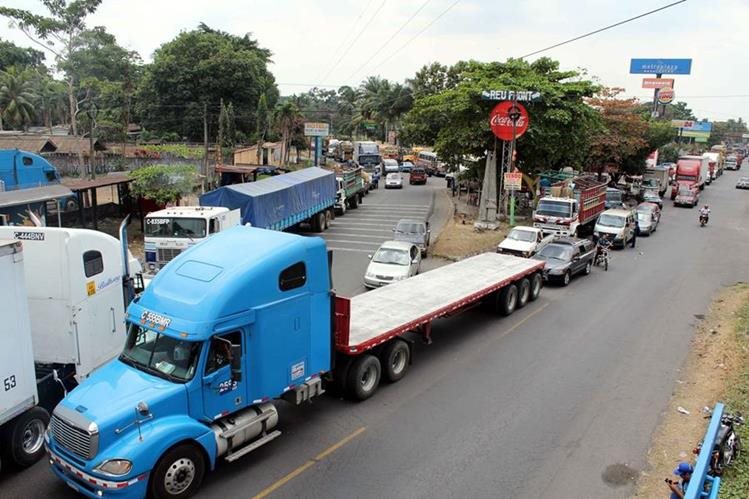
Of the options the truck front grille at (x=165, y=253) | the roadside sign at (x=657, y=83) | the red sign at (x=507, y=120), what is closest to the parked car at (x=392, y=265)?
the truck front grille at (x=165, y=253)

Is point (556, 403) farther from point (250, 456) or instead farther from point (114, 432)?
point (114, 432)

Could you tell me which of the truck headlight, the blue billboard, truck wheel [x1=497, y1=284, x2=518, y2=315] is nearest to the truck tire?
the truck headlight

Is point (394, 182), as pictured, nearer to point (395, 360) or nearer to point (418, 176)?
point (418, 176)

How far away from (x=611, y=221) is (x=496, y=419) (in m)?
21.6

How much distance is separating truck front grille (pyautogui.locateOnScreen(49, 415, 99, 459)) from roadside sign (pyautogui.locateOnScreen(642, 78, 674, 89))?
106 m

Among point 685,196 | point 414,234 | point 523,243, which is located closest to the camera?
point 523,243

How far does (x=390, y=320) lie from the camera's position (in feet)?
38.2

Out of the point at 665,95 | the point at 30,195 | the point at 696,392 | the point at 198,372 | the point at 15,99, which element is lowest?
the point at 696,392

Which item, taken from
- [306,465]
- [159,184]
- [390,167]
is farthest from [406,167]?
[306,465]

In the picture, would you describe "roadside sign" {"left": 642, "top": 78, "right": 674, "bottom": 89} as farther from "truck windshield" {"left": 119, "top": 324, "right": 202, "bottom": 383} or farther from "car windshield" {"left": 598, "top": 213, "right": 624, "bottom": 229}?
"truck windshield" {"left": 119, "top": 324, "right": 202, "bottom": 383}

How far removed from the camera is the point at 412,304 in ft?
42.2

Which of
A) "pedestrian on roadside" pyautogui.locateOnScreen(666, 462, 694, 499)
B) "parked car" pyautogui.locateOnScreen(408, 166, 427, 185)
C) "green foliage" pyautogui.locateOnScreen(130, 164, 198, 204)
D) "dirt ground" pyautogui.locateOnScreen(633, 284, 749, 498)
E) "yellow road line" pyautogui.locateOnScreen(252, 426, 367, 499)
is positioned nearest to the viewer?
"pedestrian on roadside" pyautogui.locateOnScreen(666, 462, 694, 499)

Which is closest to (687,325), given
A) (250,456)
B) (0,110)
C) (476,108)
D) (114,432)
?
(250,456)

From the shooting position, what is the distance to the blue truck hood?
6926 mm
